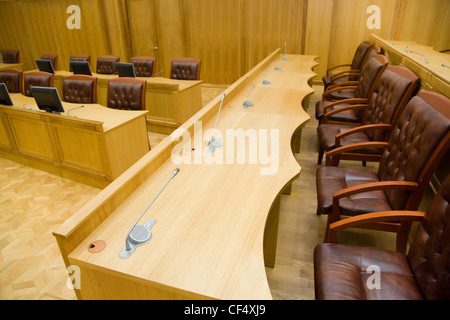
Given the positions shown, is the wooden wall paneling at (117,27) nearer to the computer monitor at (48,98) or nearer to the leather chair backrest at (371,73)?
the computer monitor at (48,98)

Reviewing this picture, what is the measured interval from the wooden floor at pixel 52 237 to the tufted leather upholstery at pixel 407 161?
0.49m

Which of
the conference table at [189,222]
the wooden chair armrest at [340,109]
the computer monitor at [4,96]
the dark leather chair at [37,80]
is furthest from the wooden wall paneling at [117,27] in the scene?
the conference table at [189,222]

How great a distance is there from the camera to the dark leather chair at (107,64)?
16.3ft

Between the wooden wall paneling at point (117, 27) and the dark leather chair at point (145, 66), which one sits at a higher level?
the wooden wall paneling at point (117, 27)

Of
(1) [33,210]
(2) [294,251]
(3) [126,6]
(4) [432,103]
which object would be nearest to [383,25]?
(4) [432,103]

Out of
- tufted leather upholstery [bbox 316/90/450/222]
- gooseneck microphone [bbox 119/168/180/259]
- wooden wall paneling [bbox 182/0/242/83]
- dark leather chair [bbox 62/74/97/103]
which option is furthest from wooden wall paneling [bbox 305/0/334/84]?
gooseneck microphone [bbox 119/168/180/259]

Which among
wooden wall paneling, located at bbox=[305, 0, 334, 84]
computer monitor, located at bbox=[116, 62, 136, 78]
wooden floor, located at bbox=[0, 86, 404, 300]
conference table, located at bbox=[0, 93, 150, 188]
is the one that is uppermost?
wooden wall paneling, located at bbox=[305, 0, 334, 84]

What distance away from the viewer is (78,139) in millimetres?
2807

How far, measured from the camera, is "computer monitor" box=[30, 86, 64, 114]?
109 inches

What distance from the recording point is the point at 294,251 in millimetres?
2055

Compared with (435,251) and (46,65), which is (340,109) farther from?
(46,65)

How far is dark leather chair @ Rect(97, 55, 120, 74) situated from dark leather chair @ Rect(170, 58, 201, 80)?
1.17m

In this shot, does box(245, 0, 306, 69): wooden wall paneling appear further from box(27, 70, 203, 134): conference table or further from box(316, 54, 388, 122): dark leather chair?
box(316, 54, 388, 122): dark leather chair
